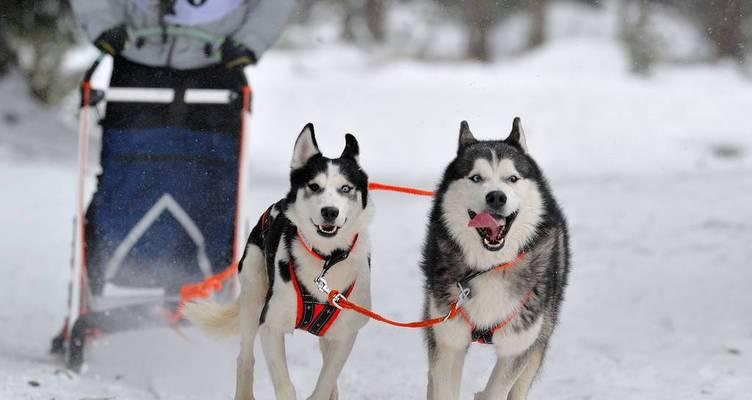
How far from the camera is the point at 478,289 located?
317cm

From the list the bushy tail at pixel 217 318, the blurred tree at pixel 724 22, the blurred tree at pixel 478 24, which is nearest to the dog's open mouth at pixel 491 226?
the bushy tail at pixel 217 318

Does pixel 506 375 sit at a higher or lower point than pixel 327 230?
lower

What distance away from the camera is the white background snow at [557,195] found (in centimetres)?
459

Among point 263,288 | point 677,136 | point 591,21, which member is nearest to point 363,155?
point 677,136

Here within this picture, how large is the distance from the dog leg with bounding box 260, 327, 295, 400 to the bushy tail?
1.38 feet

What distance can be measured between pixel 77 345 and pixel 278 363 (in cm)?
162

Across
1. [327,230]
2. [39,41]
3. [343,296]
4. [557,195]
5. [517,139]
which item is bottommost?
[557,195]

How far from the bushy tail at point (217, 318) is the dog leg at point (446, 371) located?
2.83 feet

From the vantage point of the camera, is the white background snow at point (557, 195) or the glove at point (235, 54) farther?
the glove at point (235, 54)

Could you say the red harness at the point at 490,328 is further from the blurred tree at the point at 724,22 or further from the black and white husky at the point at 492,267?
the blurred tree at the point at 724,22

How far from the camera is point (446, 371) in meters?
3.18

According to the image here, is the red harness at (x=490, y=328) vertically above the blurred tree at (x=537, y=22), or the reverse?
the red harness at (x=490, y=328)

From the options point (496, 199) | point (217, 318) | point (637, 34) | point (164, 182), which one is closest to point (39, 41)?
point (164, 182)

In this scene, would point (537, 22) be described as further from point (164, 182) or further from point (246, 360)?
point (246, 360)
